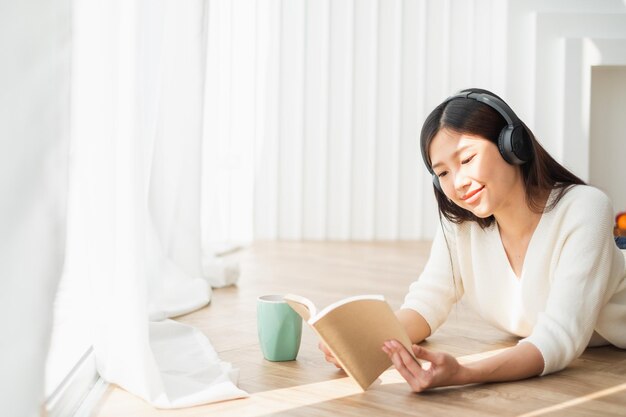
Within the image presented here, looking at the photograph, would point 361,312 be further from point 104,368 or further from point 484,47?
point 484,47

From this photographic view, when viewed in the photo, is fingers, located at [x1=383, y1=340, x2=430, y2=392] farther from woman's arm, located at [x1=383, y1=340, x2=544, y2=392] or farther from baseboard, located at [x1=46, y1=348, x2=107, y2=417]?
baseboard, located at [x1=46, y1=348, x2=107, y2=417]

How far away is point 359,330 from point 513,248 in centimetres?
49

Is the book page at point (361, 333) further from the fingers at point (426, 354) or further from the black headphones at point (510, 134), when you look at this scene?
the black headphones at point (510, 134)

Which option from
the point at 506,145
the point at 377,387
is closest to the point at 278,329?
the point at 377,387

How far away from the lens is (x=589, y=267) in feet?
4.67

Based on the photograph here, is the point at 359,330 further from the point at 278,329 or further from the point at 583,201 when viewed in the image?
the point at 583,201

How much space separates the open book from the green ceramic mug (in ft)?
0.50

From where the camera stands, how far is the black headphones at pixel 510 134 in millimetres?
1376

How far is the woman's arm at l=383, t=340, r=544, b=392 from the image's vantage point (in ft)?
4.21

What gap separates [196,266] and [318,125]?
191cm

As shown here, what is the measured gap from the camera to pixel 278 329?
153 centimetres

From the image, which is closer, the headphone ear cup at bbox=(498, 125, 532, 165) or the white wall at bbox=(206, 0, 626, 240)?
the headphone ear cup at bbox=(498, 125, 532, 165)

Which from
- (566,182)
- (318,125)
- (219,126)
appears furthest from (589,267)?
(318,125)

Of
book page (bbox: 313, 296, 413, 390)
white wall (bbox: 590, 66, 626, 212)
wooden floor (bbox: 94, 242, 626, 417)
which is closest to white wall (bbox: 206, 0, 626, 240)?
white wall (bbox: 590, 66, 626, 212)
